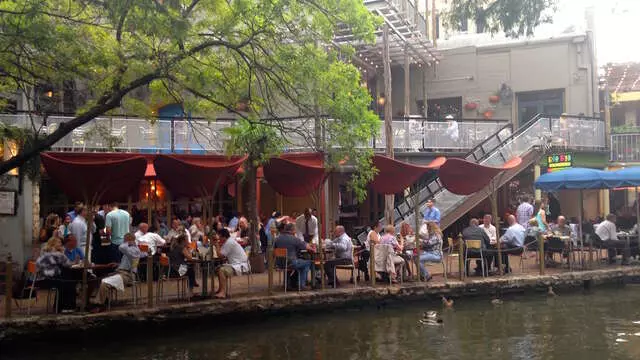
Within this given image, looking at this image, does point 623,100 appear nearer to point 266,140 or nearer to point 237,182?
point 237,182

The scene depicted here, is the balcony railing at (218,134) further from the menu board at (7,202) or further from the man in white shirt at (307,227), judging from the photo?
the man in white shirt at (307,227)

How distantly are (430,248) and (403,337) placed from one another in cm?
405

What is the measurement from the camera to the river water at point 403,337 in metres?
9.65

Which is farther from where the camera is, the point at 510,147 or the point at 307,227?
the point at 510,147

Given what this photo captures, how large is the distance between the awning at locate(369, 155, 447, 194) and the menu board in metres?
8.14

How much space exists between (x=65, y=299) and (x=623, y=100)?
24.2 m

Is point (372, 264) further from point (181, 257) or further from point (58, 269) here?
point (58, 269)

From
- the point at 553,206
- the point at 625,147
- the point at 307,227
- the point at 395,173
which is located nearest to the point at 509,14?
the point at 395,173

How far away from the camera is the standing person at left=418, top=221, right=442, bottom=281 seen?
1416cm

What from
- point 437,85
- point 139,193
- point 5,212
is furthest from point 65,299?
point 437,85

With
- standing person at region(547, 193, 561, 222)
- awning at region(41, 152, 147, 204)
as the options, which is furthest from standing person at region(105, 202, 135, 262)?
standing person at region(547, 193, 561, 222)

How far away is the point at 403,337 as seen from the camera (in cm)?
1073

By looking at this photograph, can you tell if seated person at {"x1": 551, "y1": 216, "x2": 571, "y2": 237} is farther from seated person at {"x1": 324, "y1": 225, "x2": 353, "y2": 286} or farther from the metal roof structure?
the metal roof structure

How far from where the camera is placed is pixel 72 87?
12656mm
